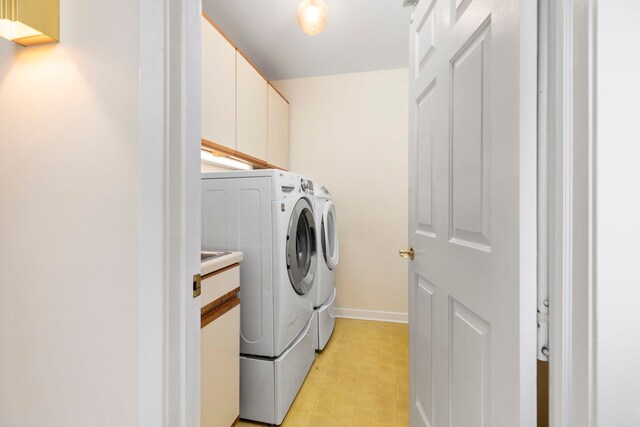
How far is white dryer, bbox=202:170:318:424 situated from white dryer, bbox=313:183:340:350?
0.52 metres

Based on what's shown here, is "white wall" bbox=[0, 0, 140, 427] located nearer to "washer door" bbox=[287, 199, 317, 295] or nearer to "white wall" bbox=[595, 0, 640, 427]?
"white wall" bbox=[595, 0, 640, 427]

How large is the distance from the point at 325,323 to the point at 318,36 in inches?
89.9

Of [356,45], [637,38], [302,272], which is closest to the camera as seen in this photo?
[637,38]

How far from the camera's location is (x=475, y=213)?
71 cm

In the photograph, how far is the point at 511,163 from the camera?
0.55 meters

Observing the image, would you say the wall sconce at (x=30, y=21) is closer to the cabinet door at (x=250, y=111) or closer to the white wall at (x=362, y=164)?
the cabinet door at (x=250, y=111)

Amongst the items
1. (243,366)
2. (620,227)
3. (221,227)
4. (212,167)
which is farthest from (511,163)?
(212,167)

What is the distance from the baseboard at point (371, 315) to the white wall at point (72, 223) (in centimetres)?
242

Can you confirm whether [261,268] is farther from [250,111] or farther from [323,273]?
[250,111]

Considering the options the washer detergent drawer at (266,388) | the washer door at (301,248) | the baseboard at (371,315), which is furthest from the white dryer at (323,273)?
the washer detergent drawer at (266,388)

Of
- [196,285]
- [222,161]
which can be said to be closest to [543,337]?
[196,285]

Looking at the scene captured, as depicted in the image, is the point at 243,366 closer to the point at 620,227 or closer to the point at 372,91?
the point at 620,227

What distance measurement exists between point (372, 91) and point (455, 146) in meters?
2.23

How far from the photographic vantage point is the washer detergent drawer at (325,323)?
2.08m
